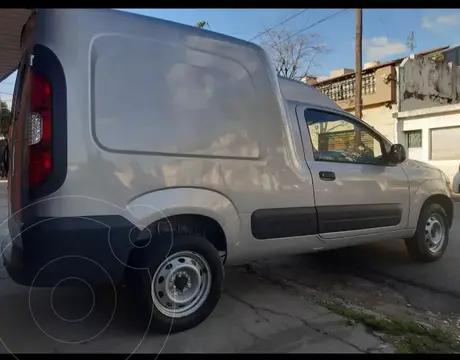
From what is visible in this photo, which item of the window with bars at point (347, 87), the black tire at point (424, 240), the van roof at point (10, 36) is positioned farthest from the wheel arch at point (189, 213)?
the window with bars at point (347, 87)

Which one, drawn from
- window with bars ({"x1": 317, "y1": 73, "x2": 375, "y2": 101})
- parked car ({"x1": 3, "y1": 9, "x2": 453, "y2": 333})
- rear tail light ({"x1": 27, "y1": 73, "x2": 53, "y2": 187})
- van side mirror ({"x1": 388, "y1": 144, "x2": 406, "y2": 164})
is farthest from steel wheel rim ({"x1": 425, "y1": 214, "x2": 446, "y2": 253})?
window with bars ({"x1": 317, "y1": 73, "x2": 375, "y2": 101})

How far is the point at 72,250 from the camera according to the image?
9.39ft

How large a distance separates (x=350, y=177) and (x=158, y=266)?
7.18 ft

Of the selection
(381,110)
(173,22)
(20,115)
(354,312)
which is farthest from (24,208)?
(381,110)

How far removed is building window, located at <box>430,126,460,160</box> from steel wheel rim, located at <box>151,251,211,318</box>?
16.0 meters

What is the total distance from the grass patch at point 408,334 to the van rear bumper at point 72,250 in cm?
198

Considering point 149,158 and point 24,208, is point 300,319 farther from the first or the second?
point 24,208

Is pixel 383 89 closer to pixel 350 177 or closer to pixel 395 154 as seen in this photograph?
pixel 395 154

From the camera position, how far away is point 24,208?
291 centimetres

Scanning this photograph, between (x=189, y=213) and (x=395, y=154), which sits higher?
(x=395, y=154)

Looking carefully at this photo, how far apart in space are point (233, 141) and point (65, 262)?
5.12ft

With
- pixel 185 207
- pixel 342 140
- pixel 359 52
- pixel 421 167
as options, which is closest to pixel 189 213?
pixel 185 207

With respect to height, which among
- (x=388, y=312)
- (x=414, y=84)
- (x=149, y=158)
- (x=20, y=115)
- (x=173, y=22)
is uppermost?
(x=414, y=84)

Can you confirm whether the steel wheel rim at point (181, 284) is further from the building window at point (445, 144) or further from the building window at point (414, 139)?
the building window at point (414, 139)
